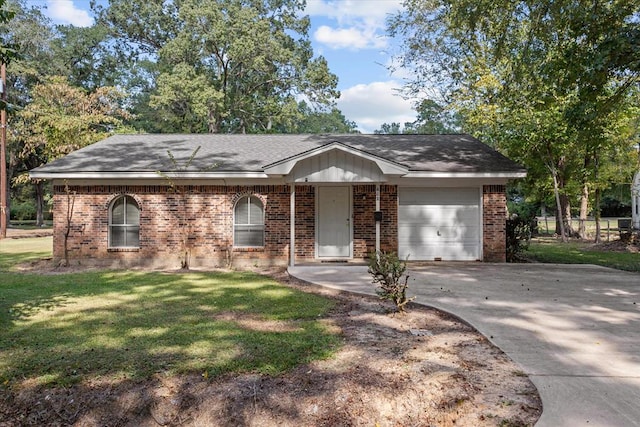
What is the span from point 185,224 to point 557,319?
926cm

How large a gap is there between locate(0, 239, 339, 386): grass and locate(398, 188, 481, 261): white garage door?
4.99m

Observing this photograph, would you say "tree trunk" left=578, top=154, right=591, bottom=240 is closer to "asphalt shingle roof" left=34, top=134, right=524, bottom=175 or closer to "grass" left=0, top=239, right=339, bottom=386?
"asphalt shingle roof" left=34, top=134, right=524, bottom=175

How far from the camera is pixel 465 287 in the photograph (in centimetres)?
819

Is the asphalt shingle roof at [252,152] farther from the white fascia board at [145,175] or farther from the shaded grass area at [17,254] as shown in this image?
the shaded grass area at [17,254]

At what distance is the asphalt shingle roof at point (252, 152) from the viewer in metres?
11.8

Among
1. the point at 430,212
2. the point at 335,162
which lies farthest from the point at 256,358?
the point at 430,212

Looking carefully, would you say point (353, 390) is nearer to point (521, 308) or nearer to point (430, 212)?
point (521, 308)

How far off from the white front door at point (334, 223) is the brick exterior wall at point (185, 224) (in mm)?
582

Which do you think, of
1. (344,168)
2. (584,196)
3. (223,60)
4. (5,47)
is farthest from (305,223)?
(223,60)

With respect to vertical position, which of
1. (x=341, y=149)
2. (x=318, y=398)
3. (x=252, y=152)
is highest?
(x=252, y=152)

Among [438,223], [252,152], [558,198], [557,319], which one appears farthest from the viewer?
[558,198]

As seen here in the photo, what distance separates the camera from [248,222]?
12102mm

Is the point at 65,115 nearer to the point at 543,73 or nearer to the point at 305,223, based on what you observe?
the point at 305,223

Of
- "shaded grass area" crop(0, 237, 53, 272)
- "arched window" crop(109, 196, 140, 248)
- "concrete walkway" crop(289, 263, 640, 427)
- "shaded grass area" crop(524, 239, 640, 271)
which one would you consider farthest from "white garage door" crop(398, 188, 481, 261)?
"shaded grass area" crop(0, 237, 53, 272)
